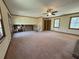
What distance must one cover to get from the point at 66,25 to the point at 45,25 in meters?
3.83

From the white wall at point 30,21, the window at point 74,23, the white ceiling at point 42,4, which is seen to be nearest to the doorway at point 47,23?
the white wall at point 30,21

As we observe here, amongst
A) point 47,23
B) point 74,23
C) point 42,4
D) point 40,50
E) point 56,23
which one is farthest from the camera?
point 47,23

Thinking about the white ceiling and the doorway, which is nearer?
the white ceiling

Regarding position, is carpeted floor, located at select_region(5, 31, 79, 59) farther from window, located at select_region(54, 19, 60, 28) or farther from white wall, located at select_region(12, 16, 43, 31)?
window, located at select_region(54, 19, 60, 28)

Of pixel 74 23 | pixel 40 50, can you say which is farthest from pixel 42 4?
pixel 74 23

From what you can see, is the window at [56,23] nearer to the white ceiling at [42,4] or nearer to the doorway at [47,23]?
the doorway at [47,23]

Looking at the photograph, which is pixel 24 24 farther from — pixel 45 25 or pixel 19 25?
pixel 45 25

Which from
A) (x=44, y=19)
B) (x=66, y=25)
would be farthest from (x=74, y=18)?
(x=44, y=19)

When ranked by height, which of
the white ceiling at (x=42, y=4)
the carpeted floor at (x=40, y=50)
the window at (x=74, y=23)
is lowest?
the carpeted floor at (x=40, y=50)

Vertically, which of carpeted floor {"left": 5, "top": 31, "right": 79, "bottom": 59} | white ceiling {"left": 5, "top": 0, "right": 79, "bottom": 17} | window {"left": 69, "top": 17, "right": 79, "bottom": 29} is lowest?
carpeted floor {"left": 5, "top": 31, "right": 79, "bottom": 59}

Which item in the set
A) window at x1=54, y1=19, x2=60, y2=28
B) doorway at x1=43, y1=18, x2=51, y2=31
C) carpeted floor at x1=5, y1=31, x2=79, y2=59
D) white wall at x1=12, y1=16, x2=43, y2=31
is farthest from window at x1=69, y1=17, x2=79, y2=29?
white wall at x1=12, y1=16, x2=43, y2=31

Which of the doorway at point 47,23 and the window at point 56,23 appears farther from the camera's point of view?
the doorway at point 47,23

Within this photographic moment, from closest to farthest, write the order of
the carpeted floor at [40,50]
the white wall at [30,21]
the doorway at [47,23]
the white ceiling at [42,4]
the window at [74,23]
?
the carpeted floor at [40,50] < the white ceiling at [42,4] < the window at [74,23] < the white wall at [30,21] < the doorway at [47,23]

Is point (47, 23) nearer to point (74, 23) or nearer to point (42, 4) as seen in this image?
point (74, 23)
